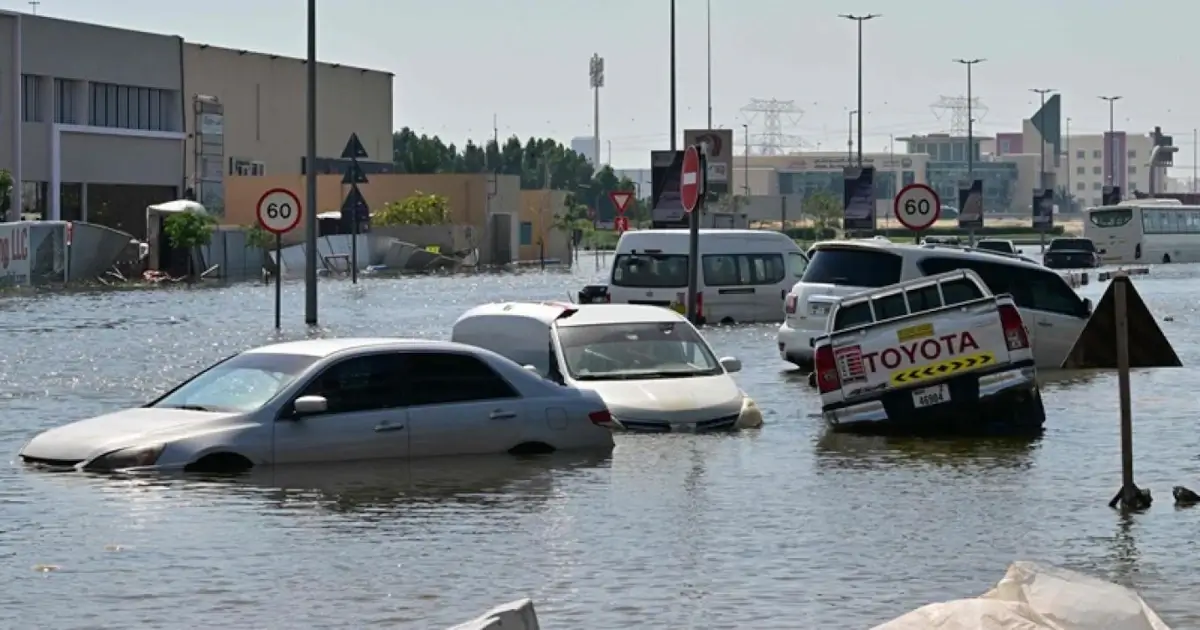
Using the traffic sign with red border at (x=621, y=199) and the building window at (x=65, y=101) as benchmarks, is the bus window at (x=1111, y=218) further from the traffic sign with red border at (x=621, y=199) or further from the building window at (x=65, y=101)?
the traffic sign with red border at (x=621, y=199)

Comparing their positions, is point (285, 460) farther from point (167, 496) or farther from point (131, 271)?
point (131, 271)

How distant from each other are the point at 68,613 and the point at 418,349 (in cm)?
685

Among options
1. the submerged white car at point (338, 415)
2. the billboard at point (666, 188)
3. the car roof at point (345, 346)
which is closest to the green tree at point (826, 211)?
the billboard at point (666, 188)

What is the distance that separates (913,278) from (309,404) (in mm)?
12220

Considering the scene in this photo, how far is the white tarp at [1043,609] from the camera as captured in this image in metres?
7.57

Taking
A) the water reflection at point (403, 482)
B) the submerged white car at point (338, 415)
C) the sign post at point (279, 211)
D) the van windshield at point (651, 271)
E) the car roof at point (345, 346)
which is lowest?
the water reflection at point (403, 482)

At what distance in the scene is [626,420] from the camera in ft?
66.8

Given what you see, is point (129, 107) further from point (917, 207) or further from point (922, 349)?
point (922, 349)

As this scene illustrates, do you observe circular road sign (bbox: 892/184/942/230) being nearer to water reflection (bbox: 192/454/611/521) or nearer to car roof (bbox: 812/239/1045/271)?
car roof (bbox: 812/239/1045/271)

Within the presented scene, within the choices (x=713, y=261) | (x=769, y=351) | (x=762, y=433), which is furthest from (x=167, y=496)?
(x=713, y=261)

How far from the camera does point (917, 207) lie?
33656 mm

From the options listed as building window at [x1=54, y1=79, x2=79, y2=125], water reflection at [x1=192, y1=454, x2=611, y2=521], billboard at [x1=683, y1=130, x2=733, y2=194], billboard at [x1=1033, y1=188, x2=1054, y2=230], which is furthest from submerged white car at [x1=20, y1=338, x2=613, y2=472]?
billboard at [x1=1033, y1=188, x2=1054, y2=230]

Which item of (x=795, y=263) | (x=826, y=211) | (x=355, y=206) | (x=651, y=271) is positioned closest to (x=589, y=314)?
(x=651, y=271)

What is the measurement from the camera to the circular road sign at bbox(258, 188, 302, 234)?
35781mm
